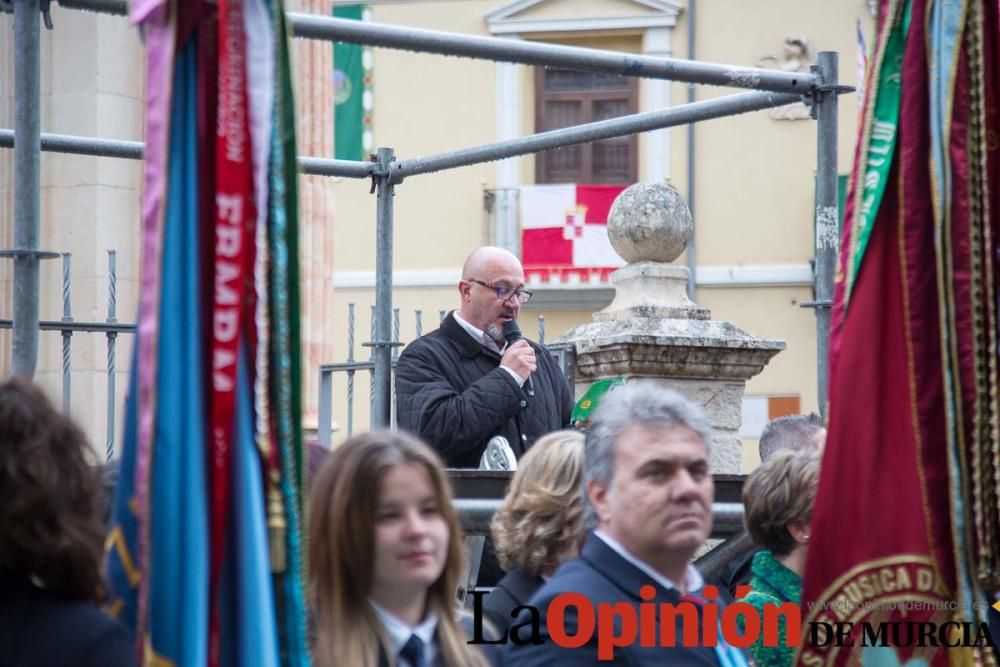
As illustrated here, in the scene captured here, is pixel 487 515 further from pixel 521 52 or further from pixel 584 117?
pixel 584 117

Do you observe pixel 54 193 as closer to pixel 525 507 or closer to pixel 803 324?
pixel 525 507

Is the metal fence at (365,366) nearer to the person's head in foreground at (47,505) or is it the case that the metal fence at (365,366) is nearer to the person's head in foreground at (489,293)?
the person's head in foreground at (489,293)

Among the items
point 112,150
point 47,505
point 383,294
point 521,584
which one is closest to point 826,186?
point 521,584

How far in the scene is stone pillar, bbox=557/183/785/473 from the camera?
7535mm

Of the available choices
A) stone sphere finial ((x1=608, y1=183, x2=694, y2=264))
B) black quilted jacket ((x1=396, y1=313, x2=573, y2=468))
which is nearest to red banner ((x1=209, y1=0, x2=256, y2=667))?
black quilted jacket ((x1=396, y1=313, x2=573, y2=468))

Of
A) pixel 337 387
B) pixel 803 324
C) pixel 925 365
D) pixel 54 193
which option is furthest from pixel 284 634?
pixel 803 324

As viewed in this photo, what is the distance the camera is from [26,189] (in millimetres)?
3945

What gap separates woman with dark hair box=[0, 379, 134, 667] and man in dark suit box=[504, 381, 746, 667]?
94 cm

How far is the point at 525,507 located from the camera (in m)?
4.21

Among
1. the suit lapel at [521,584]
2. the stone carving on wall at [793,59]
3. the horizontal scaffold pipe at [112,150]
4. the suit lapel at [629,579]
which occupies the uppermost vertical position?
the stone carving on wall at [793,59]

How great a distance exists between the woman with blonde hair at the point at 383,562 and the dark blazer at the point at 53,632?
576mm

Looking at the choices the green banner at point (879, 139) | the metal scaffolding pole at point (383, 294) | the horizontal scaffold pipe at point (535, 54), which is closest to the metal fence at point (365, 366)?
the metal scaffolding pole at point (383, 294)

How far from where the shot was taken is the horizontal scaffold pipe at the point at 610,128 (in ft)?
18.4

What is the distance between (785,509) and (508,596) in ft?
2.36
